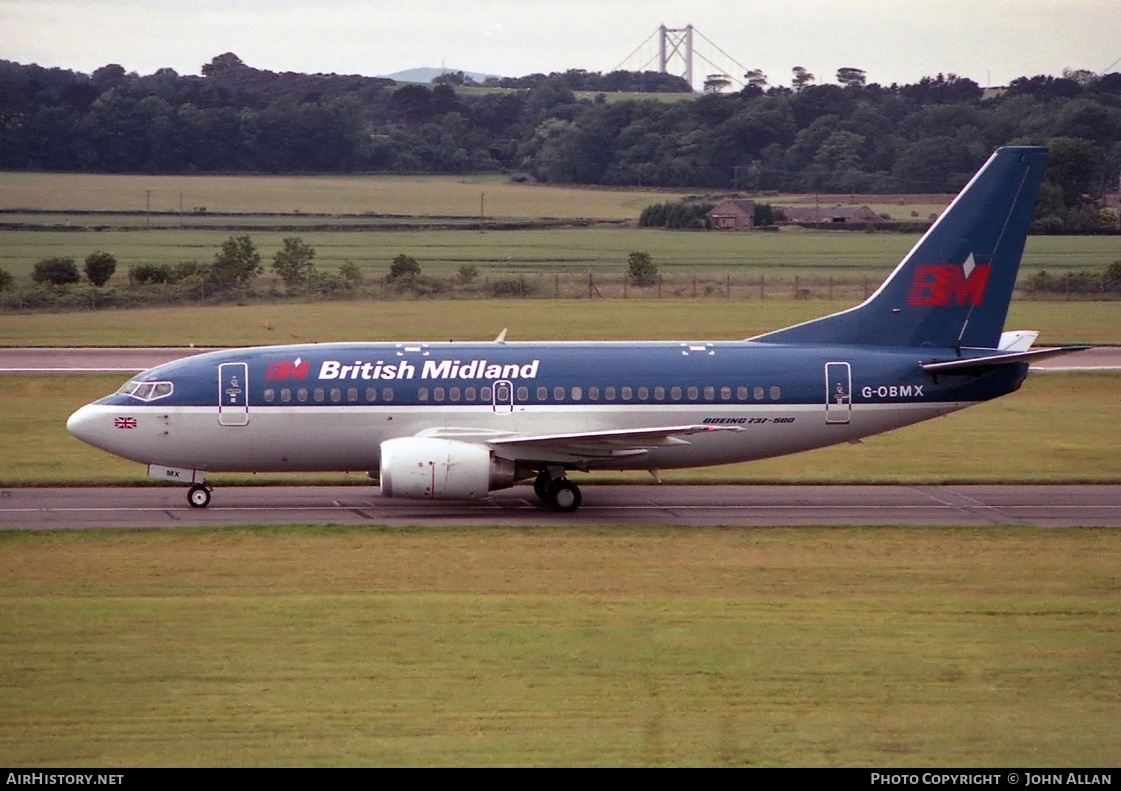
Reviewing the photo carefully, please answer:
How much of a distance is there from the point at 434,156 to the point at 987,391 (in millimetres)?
134410

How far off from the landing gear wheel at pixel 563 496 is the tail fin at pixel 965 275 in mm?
7985

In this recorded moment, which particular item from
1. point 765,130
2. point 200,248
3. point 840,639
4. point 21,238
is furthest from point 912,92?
point 840,639

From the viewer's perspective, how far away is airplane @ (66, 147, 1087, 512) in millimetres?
31469

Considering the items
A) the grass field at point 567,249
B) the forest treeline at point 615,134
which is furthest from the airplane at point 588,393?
the forest treeline at point 615,134

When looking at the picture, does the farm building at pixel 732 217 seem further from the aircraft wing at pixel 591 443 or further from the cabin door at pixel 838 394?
the aircraft wing at pixel 591 443

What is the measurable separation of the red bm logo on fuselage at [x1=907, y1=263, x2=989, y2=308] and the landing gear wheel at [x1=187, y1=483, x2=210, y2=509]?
17579mm

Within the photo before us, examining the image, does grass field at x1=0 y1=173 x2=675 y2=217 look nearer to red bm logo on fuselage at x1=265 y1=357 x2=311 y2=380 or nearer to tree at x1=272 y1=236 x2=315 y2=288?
tree at x1=272 y1=236 x2=315 y2=288

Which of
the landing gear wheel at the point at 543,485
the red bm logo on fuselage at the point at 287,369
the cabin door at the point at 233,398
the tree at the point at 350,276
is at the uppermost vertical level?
the tree at the point at 350,276

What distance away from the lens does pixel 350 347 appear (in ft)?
108

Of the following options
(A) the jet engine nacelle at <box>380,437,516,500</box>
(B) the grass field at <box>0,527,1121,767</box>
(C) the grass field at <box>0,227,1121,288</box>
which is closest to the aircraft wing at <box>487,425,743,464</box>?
(A) the jet engine nacelle at <box>380,437,516,500</box>

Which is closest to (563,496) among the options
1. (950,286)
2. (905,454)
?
(950,286)

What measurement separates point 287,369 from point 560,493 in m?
7.02

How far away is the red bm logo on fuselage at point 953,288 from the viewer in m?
32.8

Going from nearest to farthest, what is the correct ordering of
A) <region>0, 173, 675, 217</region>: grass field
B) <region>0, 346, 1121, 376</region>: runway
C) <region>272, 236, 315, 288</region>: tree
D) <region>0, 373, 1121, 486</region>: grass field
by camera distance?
<region>0, 373, 1121, 486</region>: grass field → <region>0, 346, 1121, 376</region>: runway → <region>272, 236, 315, 288</region>: tree → <region>0, 173, 675, 217</region>: grass field
